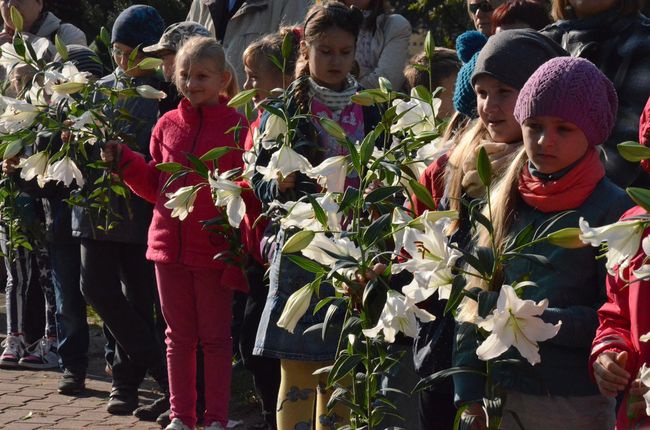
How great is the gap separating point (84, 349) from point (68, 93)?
2484 millimetres

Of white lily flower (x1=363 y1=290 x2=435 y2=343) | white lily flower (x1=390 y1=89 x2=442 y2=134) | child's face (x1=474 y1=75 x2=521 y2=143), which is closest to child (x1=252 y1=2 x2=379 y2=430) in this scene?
white lily flower (x1=390 y1=89 x2=442 y2=134)

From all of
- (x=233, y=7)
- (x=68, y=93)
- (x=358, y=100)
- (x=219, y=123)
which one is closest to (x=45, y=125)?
(x=68, y=93)

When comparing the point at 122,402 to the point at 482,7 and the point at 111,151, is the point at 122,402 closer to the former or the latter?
the point at 111,151

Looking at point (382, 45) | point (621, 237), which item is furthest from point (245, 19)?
point (621, 237)

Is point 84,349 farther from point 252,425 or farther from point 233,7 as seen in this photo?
point 233,7

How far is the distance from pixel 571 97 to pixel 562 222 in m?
0.34

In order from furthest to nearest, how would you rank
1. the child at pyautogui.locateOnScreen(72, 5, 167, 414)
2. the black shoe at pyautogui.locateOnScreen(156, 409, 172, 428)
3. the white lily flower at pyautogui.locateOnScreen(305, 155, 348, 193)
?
the child at pyautogui.locateOnScreen(72, 5, 167, 414) < the black shoe at pyautogui.locateOnScreen(156, 409, 172, 428) < the white lily flower at pyautogui.locateOnScreen(305, 155, 348, 193)

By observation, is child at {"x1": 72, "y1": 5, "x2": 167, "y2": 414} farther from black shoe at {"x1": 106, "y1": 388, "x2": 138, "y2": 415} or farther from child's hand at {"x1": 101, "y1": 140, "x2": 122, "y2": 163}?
child's hand at {"x1": 101, "y1": 140, "x2": 122, "y2": 163}

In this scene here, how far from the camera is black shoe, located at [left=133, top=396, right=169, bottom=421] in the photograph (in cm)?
642

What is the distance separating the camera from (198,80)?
5734 mm

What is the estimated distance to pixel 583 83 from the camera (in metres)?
3.40

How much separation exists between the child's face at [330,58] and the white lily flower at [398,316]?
2.00 metres

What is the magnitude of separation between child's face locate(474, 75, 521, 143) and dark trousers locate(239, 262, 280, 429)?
6.20 ft

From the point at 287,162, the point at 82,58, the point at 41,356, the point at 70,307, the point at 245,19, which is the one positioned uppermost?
the point at 245,19
